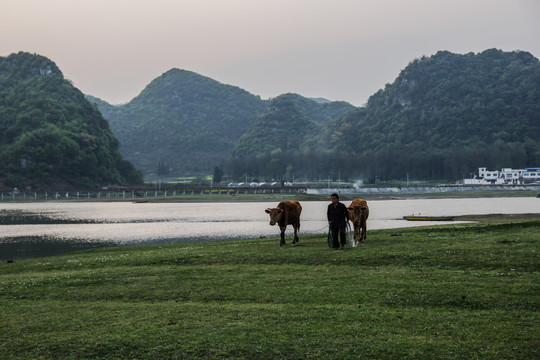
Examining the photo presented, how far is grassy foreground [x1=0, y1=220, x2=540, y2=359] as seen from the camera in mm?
11039

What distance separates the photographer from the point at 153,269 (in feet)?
70.8

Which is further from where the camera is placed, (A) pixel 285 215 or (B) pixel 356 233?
(A) pixel 285 215

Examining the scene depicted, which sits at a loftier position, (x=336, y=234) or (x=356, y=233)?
(x=336, y=234)

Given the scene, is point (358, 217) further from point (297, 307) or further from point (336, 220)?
point (297, 307)

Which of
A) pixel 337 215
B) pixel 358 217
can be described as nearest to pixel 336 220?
pixel 337 215

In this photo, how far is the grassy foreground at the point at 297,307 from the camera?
11.0 meters

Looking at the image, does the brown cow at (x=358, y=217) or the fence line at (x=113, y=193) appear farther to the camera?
the fence line at (x=113, y=193)

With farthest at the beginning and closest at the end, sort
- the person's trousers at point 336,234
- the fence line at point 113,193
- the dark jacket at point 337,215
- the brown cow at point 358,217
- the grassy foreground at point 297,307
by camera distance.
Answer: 1. the fence line at point 113,193
2. the brown cow at point 358,217
3. the dark jacket at point 337,215
4. the person's trousers at point 336,234
5. the grassy foreground at point 297,307

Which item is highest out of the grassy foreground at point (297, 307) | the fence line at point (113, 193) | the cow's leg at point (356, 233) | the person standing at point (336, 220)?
the fence line at point (113, 193)

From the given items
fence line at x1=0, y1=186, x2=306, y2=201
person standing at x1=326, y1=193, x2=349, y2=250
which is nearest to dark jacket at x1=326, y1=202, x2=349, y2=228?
person standing at x1=326, y1=193, x2=349, y2=250

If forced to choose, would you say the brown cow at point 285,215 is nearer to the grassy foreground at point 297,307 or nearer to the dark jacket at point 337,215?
the dark jacket at point 337,215

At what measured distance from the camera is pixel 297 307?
1400cm

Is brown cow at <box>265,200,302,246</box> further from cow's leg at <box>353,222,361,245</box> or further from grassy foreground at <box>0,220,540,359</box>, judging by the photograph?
grassy foreground at <box>0,220,540,359</box>

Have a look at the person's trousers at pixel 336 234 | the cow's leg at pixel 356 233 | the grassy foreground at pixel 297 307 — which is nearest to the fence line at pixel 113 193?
the cow's leg at pixel 356 233
